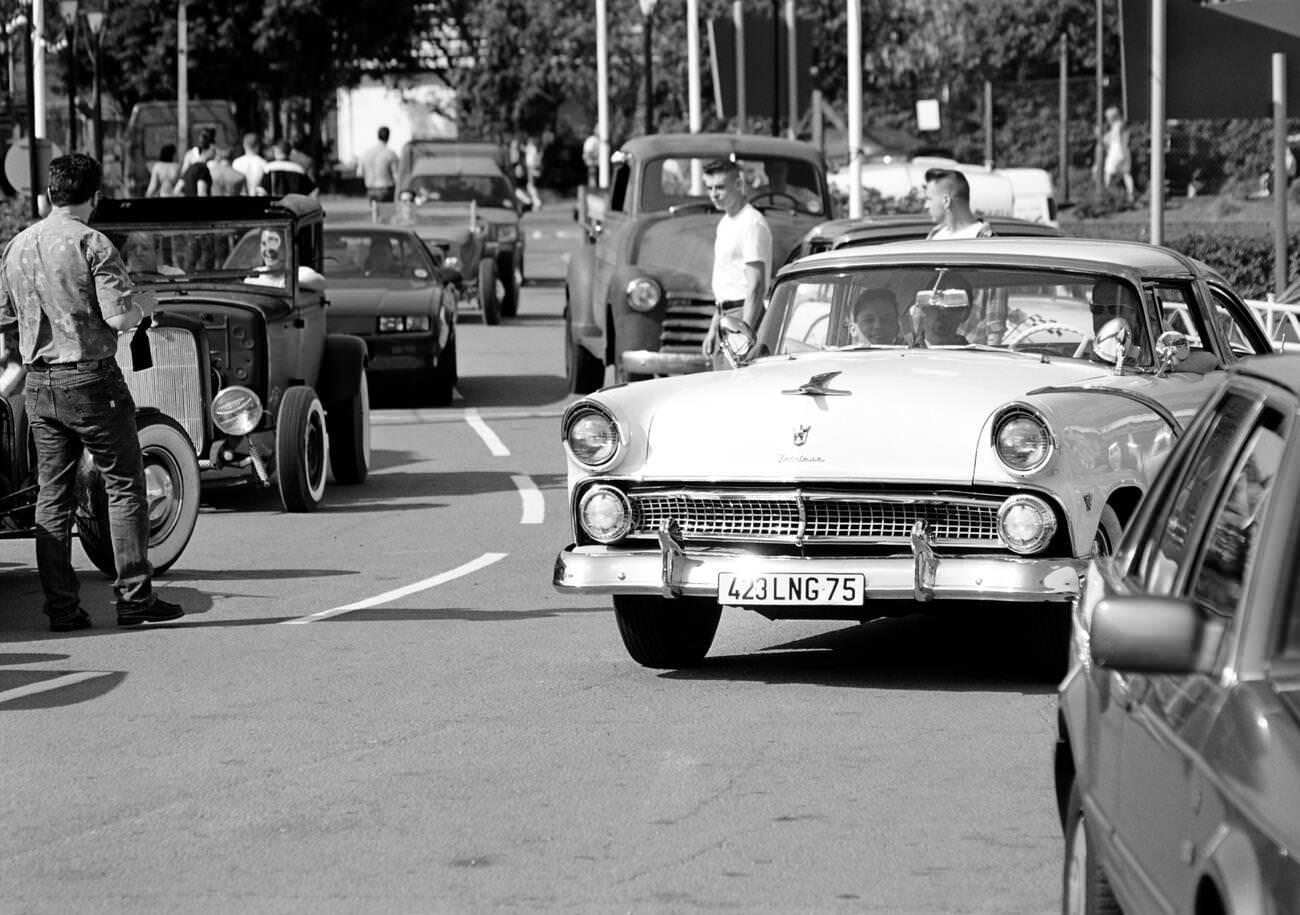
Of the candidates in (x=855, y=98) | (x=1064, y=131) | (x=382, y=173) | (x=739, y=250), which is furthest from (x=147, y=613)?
(x=1064, y=131)

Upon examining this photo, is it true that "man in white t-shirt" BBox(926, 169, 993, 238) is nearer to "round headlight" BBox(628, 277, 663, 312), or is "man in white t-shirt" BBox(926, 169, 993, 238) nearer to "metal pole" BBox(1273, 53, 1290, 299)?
"metal pole" BBox(1273, 53, 1290, 299)

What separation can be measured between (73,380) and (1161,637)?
22.5 feet

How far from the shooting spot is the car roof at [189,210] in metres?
15.1

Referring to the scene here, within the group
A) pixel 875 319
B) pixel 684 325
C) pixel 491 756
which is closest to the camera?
pixel 491 756

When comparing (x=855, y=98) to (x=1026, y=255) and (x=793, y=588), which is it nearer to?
(x=1026, y=255)

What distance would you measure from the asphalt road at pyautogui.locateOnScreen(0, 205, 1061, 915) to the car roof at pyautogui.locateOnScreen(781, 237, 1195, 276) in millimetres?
1341

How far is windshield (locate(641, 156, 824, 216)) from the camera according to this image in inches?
797

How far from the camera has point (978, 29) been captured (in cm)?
5225

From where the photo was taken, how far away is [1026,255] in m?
9.53

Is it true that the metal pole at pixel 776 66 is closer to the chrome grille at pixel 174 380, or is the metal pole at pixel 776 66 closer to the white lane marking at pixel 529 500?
the white lane marking at pixel 529 500

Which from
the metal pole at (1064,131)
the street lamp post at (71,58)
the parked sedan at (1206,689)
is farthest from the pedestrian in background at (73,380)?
the metal pole at (1064,131)

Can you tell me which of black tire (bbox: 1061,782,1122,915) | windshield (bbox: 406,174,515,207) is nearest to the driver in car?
black tire (bbox: 1061,782,1122,915)

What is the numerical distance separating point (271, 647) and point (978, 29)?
146 feet

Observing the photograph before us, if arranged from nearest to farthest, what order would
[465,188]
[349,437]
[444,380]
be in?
[349,437], [444,380], [465,188]
